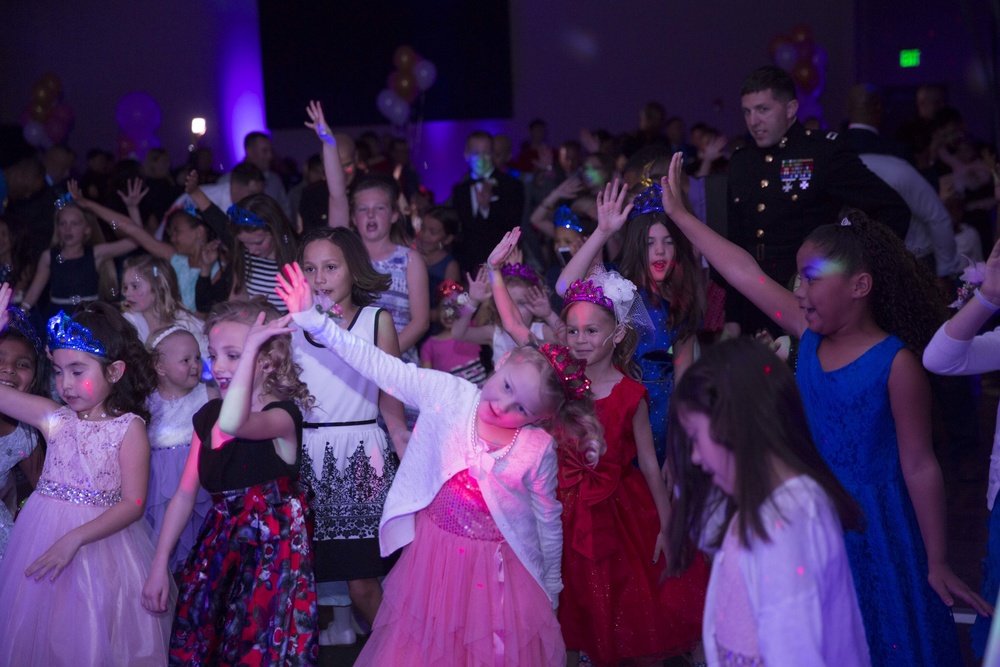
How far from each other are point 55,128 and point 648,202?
9.68 meters

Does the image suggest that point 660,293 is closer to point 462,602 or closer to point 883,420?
point 883,420

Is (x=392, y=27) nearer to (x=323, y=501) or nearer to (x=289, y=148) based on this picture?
(x=289, y=148)

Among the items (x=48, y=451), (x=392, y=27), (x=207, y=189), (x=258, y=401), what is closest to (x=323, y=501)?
(x=258, y=401)

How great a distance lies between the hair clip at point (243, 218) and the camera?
16.5 feet

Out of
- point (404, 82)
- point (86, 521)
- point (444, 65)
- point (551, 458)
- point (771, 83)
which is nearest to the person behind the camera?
point (551, 458)

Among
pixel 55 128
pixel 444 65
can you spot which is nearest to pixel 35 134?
pixel 55 128

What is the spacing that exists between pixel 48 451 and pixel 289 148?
1095cm

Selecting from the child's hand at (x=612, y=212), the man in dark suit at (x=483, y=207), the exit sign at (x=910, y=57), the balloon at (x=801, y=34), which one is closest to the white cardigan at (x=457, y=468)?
the child's hand at (x=612, y=212)

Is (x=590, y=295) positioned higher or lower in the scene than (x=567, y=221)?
lower

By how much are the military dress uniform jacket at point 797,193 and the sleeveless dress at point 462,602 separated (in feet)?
6.48

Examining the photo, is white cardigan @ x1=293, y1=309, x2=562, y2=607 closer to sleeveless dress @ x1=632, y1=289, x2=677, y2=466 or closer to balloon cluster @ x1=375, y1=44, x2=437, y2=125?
sleeveless dress @ x1=632, y1=289, x2=677, y2=466

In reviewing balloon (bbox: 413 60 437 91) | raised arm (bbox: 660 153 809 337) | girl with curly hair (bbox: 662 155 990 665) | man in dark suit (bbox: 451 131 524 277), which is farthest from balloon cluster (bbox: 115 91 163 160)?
girl with curly hair (bbox: 662 155 990 665)

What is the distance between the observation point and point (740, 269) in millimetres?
3176

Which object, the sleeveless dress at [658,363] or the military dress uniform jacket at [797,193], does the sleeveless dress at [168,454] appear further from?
the military dress uniform jacket at [797,193]
